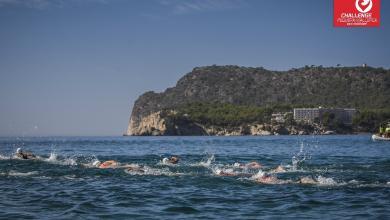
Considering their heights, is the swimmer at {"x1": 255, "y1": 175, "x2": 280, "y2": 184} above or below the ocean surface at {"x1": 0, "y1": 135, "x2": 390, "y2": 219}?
above

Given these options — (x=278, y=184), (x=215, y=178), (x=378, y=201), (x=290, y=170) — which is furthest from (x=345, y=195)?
(x=290, y=170)

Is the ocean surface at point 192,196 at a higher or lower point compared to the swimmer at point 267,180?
lower

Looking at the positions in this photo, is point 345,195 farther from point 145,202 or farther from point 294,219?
point 145,202

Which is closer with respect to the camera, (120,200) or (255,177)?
(120,200)

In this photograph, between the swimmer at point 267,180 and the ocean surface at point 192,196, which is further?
the swimmer at point 267,180

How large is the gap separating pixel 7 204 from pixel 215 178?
11920 mm

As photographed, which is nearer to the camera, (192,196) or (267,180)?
(192,196)

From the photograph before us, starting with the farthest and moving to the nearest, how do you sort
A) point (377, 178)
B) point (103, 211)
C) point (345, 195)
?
point (377, 178), point (345, 195), point (103, 211)

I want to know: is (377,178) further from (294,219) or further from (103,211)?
(103,211)

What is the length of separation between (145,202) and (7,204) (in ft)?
16.7

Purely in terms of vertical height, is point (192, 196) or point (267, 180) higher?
point (267, 180)

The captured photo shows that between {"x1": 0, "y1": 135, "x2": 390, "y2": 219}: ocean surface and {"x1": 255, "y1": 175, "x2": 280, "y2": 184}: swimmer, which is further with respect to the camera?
{"x1": 255, "y1": 175, "x2": 280, "y2": 184}: swimmer

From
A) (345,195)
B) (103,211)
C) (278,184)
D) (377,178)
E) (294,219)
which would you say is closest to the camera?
(294,219)

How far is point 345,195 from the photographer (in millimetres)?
21453
